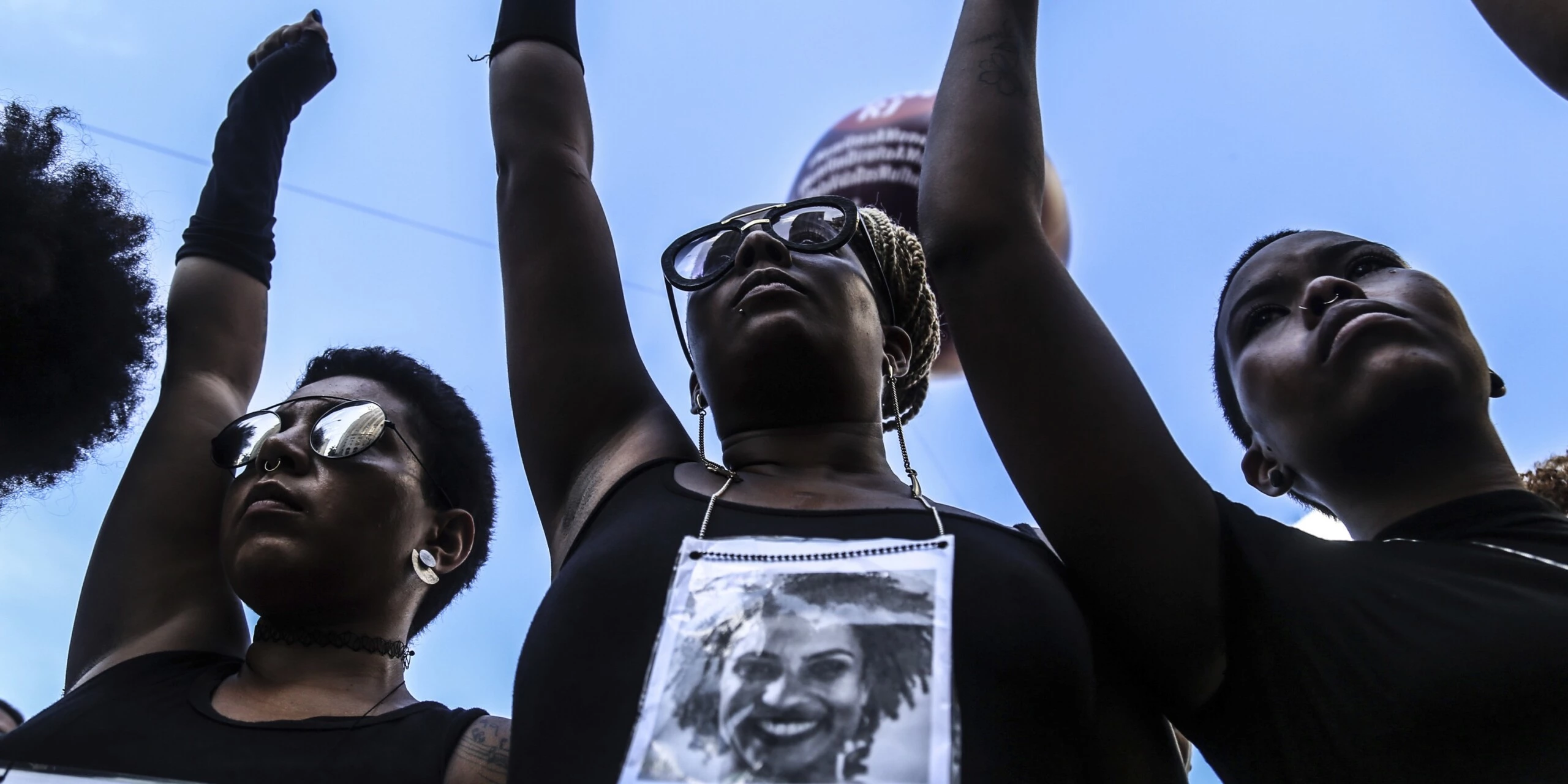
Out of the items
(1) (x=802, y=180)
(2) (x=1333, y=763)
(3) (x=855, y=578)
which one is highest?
(1) (x=802, y=180)

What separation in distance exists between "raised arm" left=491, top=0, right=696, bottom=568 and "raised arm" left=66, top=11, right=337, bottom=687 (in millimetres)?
1254

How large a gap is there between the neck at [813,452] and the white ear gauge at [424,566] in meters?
1.09

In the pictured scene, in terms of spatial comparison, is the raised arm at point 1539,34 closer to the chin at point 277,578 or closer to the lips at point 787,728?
the lips at point 787,728

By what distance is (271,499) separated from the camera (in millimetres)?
2928

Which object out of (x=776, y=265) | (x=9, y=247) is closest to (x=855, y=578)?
(x=776, y=265)

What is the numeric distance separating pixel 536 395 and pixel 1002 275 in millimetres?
994

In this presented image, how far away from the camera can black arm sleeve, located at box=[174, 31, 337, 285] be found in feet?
12.5

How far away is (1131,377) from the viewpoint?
2.12m

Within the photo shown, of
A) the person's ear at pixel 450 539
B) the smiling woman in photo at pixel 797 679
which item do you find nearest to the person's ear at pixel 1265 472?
the smiling woman in photo at pixel 797 679

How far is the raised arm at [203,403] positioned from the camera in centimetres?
295

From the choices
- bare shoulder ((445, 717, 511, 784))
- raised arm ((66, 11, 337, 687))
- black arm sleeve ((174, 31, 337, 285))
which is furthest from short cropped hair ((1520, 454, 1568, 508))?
black arm sleeve ((174, 31, 337, 285))

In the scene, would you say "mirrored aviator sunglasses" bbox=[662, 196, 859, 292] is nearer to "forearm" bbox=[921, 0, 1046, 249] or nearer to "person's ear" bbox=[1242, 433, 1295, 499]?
"forearm" bbox=[921, 0, 1046, 249]

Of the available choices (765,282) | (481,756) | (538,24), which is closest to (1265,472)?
(765,282)

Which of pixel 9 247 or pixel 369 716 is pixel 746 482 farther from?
pixel 9 247
